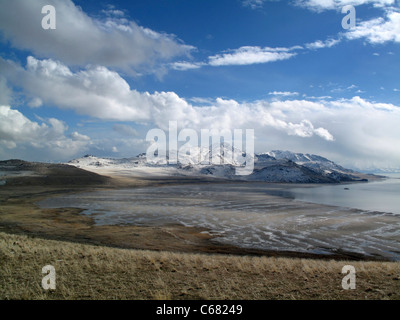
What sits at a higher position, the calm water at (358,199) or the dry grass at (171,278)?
→ the dry grass at (171,278)

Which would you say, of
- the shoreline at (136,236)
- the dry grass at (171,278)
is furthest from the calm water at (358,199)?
the dry grass at (171,278)

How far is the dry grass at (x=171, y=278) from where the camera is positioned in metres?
11.5

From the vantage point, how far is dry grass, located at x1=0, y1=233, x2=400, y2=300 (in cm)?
1148

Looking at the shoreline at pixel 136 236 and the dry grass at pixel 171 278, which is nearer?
the dry grass at pixel 171 278

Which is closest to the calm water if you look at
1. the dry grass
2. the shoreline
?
the shoreline

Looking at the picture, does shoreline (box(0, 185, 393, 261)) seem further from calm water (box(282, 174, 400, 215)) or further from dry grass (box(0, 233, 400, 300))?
calm water (box(282, 174, 400, 215))

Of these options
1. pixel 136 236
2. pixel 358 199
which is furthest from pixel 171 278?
pixel 358 199

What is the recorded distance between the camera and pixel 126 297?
436 inches

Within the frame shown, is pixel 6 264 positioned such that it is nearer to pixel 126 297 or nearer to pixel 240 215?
pixel 126 297

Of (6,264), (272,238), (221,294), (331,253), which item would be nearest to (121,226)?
(272,238)

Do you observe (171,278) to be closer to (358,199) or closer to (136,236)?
(136,236)

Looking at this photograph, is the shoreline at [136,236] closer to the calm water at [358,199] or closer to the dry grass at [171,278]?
the dry grass at [171,278]
